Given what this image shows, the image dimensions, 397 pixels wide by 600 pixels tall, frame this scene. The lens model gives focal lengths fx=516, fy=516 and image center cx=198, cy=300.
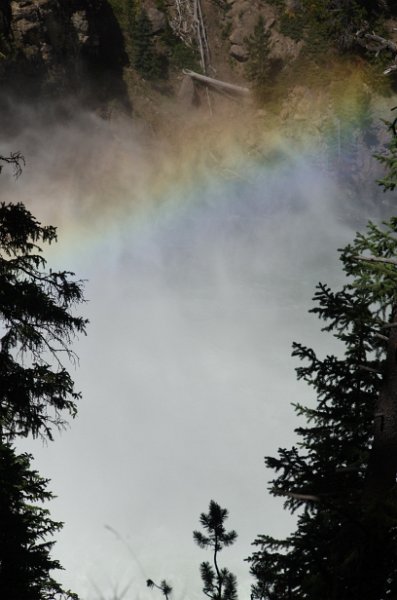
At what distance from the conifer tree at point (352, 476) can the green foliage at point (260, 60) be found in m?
37.6

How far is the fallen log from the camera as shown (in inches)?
1619

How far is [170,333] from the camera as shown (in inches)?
1373

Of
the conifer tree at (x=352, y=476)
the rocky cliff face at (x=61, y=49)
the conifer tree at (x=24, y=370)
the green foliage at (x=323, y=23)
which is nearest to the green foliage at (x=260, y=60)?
the green foliage at (x=323, y=23)

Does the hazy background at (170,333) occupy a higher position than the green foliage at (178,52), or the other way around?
the green foliage at (178,52)

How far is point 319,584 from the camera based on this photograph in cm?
416

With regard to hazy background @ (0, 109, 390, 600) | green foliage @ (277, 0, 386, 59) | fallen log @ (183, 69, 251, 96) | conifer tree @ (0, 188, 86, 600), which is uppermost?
fallen log @ (183, 69, 251, 96)

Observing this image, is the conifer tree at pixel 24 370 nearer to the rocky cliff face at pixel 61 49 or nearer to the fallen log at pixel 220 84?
the rocky cliff face at pixel 61 49

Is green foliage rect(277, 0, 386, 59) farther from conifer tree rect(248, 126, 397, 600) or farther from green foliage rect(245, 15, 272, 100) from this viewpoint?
conifer tree rect(248, 126, 397, 600)

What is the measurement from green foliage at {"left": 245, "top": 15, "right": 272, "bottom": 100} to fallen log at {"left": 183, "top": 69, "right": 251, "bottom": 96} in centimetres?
97

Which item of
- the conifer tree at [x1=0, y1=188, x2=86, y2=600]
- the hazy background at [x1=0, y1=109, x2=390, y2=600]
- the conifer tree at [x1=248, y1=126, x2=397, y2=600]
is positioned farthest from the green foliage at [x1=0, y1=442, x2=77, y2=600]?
the hazy background at [x1=0, y1=109, x2=390, y2=600]

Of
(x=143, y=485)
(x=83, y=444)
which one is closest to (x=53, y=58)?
(x=83, y=444)

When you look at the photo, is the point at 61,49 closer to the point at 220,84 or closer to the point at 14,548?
the point at 220,84

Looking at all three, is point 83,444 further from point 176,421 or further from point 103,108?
point 103,108

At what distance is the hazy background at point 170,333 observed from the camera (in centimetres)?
2100
